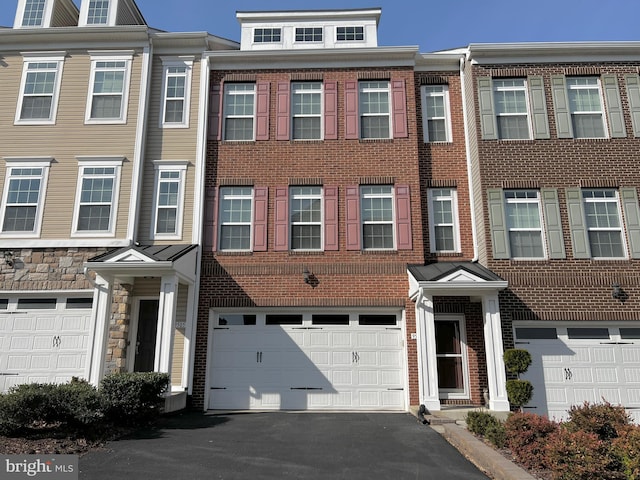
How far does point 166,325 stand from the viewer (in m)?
10.4

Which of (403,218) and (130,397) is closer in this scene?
(130,397)

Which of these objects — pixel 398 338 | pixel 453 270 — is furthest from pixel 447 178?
pixel 398 338

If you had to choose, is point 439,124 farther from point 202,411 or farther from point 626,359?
point 202,411

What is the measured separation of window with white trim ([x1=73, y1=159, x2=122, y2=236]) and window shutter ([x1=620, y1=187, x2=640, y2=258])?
13.1m

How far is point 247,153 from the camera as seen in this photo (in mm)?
13094

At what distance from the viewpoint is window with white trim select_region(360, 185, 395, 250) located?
12.5 metres

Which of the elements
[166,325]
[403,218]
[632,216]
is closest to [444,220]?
[403,218]

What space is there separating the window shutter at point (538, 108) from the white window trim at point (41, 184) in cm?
1301

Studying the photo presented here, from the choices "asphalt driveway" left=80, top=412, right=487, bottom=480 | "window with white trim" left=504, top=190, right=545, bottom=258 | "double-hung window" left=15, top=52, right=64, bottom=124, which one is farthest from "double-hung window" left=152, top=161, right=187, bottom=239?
"window with white trim" left=504, top=190, right=545, bottom=258

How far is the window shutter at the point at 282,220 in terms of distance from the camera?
40.7 ft

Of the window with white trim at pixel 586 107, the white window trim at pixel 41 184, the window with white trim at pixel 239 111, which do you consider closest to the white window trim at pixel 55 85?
the white window trim at pixel 41 184

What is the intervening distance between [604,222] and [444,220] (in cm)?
396

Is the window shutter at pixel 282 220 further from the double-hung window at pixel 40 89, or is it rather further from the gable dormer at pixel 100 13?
the gable dormer at pixel 100 13

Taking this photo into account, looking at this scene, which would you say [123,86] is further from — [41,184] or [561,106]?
[561,106]
